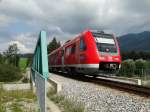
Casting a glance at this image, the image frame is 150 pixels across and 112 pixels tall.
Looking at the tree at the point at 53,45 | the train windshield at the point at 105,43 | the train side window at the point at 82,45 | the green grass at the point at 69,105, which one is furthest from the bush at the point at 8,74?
the tree at the point at 53,45

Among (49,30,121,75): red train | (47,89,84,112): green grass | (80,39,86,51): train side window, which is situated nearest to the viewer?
Answer: (47,89,84,112): green grass

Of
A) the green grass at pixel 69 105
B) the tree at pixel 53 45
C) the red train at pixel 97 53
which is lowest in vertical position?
the green grass at pixel 69 105

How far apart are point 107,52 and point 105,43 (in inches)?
26.3

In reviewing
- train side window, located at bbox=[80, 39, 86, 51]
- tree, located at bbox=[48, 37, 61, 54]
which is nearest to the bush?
train side window, located at bbox=[80, 39, 86, 51]

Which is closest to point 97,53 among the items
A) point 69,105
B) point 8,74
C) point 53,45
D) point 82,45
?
point 82,45

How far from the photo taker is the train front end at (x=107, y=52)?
57.5ft

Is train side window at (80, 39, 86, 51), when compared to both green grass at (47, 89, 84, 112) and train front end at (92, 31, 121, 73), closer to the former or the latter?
train front end at (92, 31, 121, 73)

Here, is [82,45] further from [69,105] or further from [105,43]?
[69,105]

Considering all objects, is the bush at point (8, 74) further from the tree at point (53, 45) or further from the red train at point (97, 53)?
the tree at point (53, 45)

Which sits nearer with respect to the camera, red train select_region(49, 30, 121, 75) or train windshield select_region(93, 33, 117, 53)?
red train select_region(49, 30, 121, 75)

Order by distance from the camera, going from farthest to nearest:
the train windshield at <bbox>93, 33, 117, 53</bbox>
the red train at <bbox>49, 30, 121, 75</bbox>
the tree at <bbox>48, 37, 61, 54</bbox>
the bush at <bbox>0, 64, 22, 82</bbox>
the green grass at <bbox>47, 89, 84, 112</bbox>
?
Result: the tree at <bbox>48, 37, 61, 54</bbox>, the bush at <bbox>0, 64, 22, 82</bbox>, the train windshield at <bbox>93, 33, 117, 53</bbox>, the red train at <bbox>49, 30, 121, 75</bbox>, the green grass at <bbox>47, 89, 84, 112</bbox>

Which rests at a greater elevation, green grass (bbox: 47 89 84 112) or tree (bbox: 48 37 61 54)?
tree (bbox: 48 37 61 54)

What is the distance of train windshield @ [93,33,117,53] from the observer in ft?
58.7

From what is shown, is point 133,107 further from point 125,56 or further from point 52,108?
point 125,56
